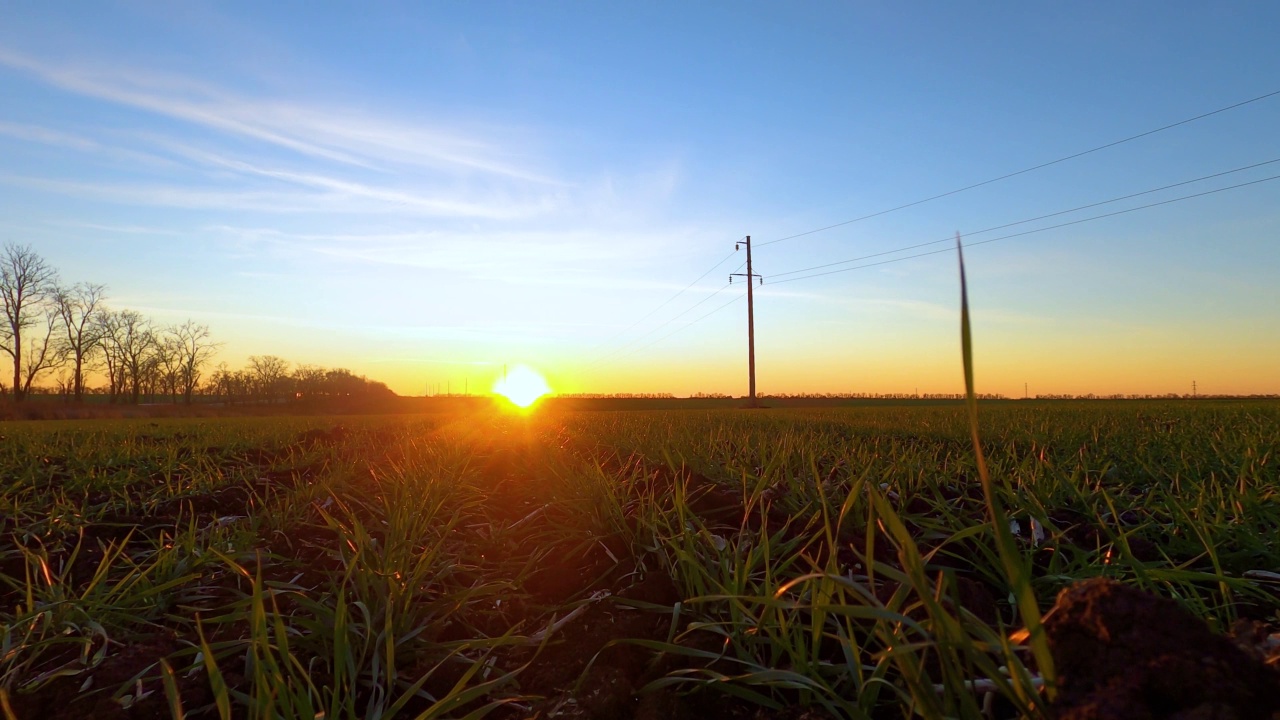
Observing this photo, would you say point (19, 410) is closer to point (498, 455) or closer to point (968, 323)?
point (498, 455)

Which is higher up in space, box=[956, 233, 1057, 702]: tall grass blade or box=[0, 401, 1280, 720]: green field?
box=[956, 233, 1057, 702]: tall grass blade

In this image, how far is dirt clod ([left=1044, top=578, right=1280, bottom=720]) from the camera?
2.26ft

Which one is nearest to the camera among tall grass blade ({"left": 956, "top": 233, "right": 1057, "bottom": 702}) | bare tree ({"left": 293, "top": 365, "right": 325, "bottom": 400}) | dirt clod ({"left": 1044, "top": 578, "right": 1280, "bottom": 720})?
tall grass blade ({"left": 956, "top": 233, "right": 1057, "bottom": 702})

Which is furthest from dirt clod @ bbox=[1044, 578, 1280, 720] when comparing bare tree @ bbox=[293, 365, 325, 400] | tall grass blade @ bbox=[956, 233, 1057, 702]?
bare tree @ bbox=[293, 365, 325, 400]

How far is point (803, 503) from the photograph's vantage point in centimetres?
259

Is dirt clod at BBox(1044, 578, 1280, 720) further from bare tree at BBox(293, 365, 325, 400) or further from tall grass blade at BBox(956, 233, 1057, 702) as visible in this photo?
bare tree at BBox(293, 365, 325, 400)

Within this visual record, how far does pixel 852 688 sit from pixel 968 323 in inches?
43.3

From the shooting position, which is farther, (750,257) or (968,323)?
(750,257)

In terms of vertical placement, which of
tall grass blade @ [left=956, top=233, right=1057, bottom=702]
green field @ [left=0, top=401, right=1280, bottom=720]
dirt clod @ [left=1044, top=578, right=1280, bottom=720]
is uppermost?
tall grass blade @ [left=956, top=233, right=1057, bottom=702]

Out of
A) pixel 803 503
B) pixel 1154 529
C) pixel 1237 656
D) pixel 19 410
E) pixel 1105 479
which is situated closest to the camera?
pixel 1237 656

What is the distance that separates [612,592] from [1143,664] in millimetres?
1617

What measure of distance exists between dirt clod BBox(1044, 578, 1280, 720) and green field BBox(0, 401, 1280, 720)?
6 cm

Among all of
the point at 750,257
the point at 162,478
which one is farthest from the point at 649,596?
the point at 750,257

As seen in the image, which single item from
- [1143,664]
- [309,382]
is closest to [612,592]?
[1143,664]
